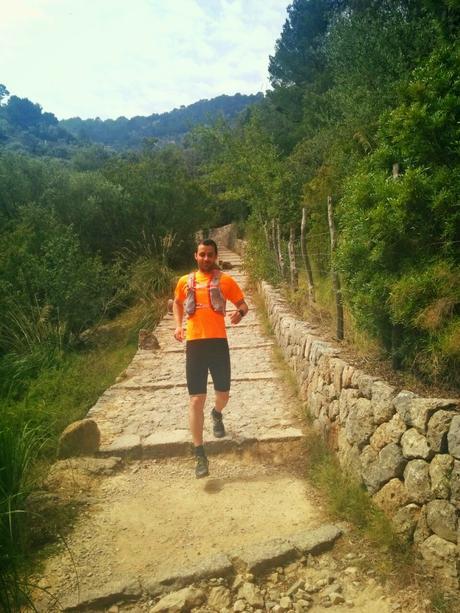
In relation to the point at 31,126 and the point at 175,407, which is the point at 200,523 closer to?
the point at 175,407

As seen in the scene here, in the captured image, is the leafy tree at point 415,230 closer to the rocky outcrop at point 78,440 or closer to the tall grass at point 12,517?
the tall grass at point 12,517

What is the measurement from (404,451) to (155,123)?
439 ft

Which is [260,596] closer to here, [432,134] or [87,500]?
[87,500]

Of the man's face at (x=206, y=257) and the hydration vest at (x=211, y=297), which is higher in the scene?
the man's face at (x=206, y=257)

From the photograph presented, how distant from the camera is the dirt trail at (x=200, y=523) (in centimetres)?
267

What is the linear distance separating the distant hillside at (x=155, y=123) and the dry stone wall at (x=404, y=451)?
106201 mm

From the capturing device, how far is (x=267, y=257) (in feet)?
36.3

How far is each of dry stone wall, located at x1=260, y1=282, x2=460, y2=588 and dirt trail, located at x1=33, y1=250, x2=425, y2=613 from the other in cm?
37

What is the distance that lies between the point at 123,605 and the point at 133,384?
3930 millimetres

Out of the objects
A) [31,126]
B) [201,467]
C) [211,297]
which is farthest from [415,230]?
[31,126]

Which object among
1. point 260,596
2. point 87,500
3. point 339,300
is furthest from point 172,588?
point 339,300

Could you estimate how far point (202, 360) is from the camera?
3971 millimetres

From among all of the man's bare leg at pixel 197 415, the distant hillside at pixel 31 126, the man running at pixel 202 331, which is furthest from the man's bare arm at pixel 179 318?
the distant hillside at pixel 31 126

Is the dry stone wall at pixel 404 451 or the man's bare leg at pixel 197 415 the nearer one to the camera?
the dry stone wall at pixel 404 451
